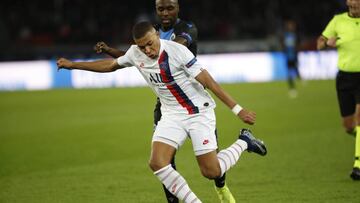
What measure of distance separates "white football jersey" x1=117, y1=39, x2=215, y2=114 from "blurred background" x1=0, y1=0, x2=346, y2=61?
23.7 meters

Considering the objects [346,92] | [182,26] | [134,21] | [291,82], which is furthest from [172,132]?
[134,21]

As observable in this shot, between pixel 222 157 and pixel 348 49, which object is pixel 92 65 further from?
pixel 348 49

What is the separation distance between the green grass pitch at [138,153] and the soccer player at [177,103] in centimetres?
141

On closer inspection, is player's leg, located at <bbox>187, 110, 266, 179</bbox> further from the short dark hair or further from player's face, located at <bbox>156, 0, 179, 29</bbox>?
player's face, located at <bbox>156, 0, 179, 29</bbox>

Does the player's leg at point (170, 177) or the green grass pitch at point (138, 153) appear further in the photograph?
the green grass pitch at point (138, 153)

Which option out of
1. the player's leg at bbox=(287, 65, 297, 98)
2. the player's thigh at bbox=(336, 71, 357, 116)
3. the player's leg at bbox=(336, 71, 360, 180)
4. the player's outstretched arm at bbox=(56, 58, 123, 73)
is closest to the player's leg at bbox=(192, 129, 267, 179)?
the player's outstretched arm at bbox=(56, 58, 123, 73)

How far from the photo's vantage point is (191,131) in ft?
23.3

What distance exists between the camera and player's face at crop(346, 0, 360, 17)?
9555 mm

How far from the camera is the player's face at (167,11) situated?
296 inches

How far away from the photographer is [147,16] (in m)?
→ 32.8

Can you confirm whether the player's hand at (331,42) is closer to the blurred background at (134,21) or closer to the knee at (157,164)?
the knee at (157,164)

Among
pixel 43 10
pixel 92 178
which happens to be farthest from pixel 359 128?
pixel 43 10

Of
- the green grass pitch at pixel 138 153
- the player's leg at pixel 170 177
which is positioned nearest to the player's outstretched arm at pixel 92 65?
the player's leg at pixel 170 177

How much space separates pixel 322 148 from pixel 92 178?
4.29m
